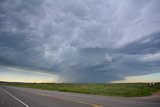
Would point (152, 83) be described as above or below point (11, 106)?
above

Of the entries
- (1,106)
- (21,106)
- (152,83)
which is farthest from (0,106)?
(152,83)

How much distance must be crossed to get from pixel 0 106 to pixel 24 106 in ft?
5.27

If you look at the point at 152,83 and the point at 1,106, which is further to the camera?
the point at 152,83

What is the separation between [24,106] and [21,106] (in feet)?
0.66

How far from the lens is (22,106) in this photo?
17.5m

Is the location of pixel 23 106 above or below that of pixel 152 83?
below

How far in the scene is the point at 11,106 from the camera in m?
17.5

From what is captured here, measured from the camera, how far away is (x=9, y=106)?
17.5m

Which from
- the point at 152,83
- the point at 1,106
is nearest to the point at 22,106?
the point at 1,106

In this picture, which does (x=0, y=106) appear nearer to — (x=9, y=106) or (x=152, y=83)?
(x=9, y=106)

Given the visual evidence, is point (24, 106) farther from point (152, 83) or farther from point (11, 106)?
point (152, 83)

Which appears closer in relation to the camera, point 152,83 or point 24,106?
point 24,106

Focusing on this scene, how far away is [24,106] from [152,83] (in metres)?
45.3

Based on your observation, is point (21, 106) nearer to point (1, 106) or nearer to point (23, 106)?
point (23, 106)
